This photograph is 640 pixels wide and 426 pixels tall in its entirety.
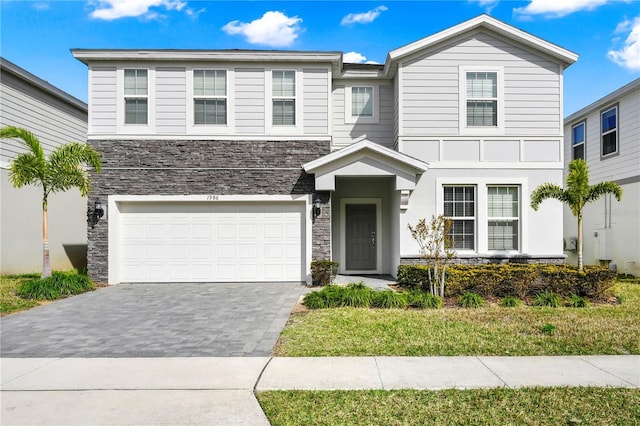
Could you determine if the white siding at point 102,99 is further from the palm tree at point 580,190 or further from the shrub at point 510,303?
the palm tree at point 580,190

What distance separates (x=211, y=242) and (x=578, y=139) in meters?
15.9

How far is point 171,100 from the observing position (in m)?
11.9

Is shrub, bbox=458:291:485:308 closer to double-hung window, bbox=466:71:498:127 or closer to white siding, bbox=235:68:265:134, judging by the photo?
double-hung window, bbox=466:71:498:127

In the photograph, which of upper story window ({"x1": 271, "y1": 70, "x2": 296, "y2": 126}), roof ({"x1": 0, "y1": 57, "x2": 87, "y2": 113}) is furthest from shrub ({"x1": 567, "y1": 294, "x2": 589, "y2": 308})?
roof ({"x1": 0, "y1": 57, "x2": 87, "y2": 113})

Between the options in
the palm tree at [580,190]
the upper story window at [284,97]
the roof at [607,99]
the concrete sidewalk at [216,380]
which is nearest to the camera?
the concrete sidewalk at [216,380]

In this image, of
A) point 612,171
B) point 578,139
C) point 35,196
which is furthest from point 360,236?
point 578,139

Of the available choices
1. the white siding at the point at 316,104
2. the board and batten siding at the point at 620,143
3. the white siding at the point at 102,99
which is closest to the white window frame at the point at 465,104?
the white siding at the point at 316,104

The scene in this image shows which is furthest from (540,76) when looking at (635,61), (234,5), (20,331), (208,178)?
(20,331)

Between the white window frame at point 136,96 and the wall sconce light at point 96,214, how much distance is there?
2.21m

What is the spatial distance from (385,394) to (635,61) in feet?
48.8

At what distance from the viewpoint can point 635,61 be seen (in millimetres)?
13242

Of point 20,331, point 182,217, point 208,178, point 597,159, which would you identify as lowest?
point 20,331

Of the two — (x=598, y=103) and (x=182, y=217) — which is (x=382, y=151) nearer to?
(x=182, y=217)

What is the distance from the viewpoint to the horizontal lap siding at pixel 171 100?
468 inches
